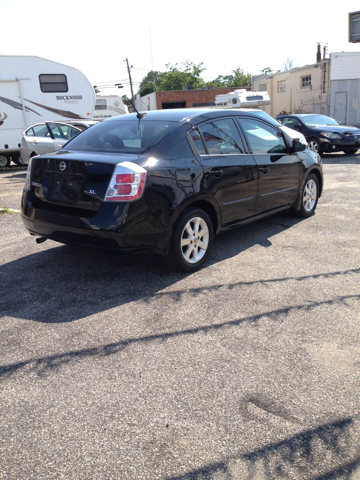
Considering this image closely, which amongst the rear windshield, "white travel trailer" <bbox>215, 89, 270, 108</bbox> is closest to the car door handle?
the rear windshield

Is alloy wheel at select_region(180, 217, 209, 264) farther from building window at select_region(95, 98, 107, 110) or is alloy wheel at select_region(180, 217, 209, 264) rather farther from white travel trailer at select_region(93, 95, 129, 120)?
building window at select_region(95, 98, 107, 110)

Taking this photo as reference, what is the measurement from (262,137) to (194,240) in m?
2.00

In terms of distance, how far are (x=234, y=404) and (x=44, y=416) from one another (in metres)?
1.09

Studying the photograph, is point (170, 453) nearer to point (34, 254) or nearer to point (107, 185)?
point (107, 185)

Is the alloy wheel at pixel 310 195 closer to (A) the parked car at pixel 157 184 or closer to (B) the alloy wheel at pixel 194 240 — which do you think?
(A) the parked car at pixel 157 184

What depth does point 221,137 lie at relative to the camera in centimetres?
507

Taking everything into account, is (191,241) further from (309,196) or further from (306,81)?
(306,81)

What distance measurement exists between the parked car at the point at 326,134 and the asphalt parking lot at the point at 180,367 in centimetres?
1117

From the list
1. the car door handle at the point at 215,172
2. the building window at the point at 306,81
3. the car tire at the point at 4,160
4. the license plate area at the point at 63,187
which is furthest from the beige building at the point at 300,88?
the license plate area at the point at 63,187

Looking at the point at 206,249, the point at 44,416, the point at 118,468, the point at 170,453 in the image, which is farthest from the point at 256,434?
the point at 206,249

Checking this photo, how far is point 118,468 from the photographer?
212cm

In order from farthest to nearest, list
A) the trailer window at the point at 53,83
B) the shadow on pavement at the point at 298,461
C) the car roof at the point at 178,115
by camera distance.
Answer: the trailer window at the point at 53,83, the car roof at the point at 178,115, the shadow on pavement at the point at 298,461

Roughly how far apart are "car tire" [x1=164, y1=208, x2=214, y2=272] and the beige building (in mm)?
29241

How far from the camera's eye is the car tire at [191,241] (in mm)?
4398
